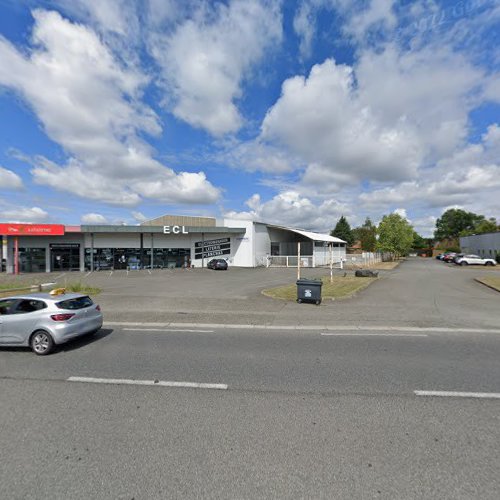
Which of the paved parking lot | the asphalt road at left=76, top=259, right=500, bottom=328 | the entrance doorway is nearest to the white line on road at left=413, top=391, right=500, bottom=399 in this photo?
the asphalt road at left=76, top=259, right=500, bottom=328

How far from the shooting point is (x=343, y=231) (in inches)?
3115

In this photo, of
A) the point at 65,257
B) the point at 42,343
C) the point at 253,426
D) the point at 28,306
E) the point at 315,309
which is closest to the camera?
the point at 253,426

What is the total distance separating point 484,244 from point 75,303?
62781mm

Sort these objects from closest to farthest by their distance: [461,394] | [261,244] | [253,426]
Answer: [253,426] < [461,394] < [261,244]

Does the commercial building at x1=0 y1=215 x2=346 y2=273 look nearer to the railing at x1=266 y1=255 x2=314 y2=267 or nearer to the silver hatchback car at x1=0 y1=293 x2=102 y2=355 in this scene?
the railing at x1=266 y1=255 x2=314 y2=267

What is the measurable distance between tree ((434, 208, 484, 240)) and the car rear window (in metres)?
117

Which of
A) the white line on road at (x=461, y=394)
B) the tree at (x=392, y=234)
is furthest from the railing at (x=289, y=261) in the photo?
the white line on road at (x=461, y=394)

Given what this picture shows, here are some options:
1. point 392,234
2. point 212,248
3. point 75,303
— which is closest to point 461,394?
point 75,303

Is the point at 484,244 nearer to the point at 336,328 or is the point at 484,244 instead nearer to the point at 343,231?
the point at 343,231

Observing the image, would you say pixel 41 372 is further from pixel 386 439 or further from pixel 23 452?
pixel 386 439

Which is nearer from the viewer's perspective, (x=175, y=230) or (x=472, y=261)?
(x=175, y=230)

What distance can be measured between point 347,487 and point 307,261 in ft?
115

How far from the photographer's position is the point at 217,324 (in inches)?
373

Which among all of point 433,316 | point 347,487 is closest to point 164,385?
point 347,487
